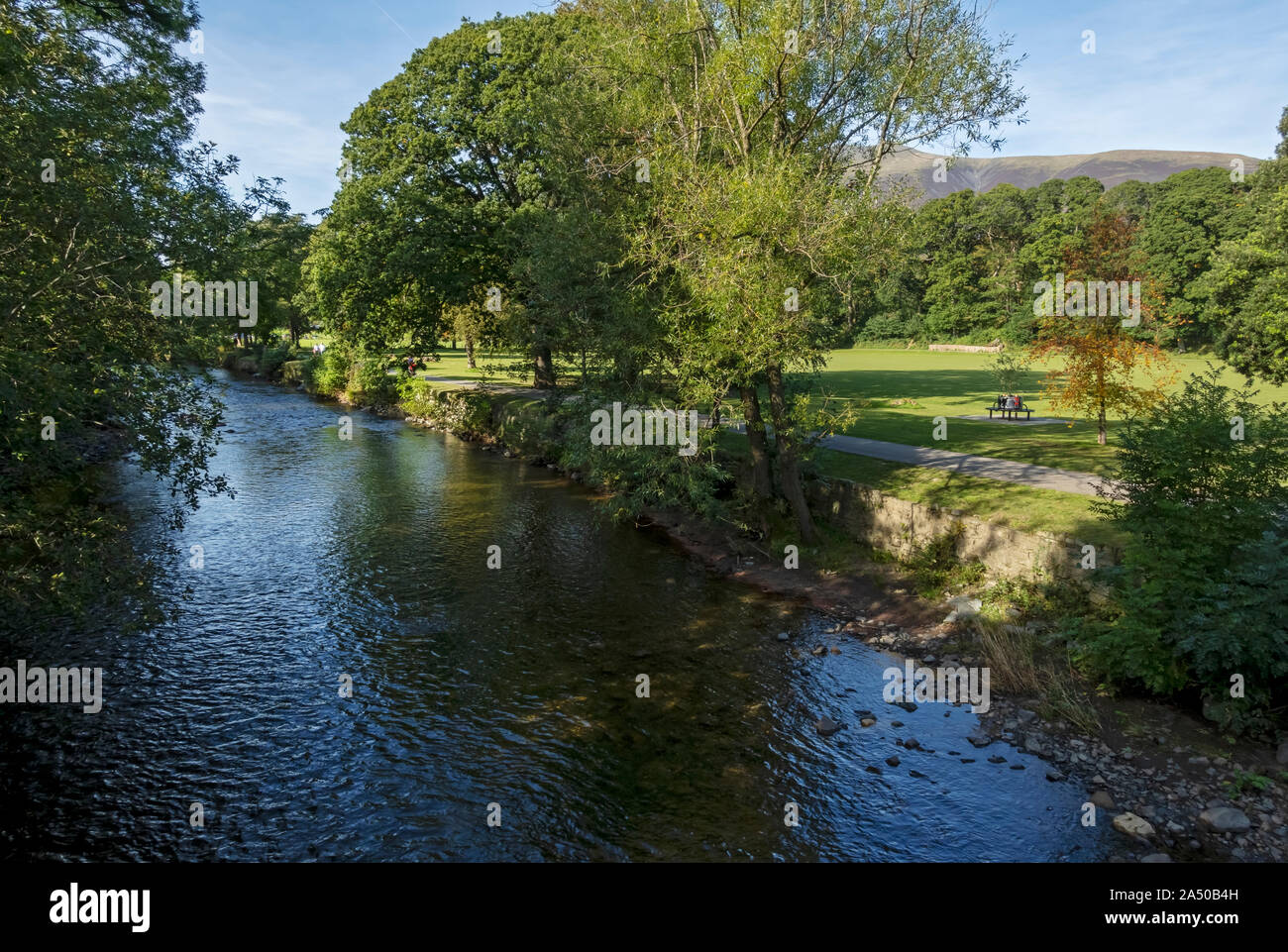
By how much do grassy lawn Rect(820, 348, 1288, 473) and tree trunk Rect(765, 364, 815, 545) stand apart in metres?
6.98

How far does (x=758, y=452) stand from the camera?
21844 millimetres

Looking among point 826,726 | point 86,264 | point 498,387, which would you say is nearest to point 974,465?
point 826,726

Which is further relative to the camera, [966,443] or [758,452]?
[966,443]

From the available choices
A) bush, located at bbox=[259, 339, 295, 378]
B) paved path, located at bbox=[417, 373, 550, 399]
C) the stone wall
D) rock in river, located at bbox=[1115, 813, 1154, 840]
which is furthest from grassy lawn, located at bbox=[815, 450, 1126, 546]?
bush, located at bbox=[259, 339, 295, 378]

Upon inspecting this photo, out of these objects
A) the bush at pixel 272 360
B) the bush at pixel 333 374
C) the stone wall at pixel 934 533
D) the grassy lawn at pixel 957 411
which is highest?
the bush at pixel 272 360

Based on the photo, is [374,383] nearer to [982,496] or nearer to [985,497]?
[982,496]

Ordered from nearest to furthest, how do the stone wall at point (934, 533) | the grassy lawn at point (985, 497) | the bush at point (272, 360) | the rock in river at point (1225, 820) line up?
the rock in river at point (1225, 820) → the stone wall at point (934, 533) → the grassy lawn at point (985, 497) → the bush at point (272, 360)

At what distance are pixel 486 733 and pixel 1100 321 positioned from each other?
21.3 metres

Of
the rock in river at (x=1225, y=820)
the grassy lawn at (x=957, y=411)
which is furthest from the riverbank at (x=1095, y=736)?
the grassy lawn at (x=957, y=411)

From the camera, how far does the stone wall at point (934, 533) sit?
606 inches

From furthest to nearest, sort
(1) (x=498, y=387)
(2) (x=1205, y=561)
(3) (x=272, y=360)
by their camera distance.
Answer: (3) (x=272, y=360), (1) (x=498, y=387), (2) (x=1205, y=561)

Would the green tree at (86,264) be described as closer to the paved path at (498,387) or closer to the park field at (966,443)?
the park field at (966,443)

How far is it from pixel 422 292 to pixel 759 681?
30353 millimetres

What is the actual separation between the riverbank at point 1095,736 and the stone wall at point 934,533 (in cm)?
98
